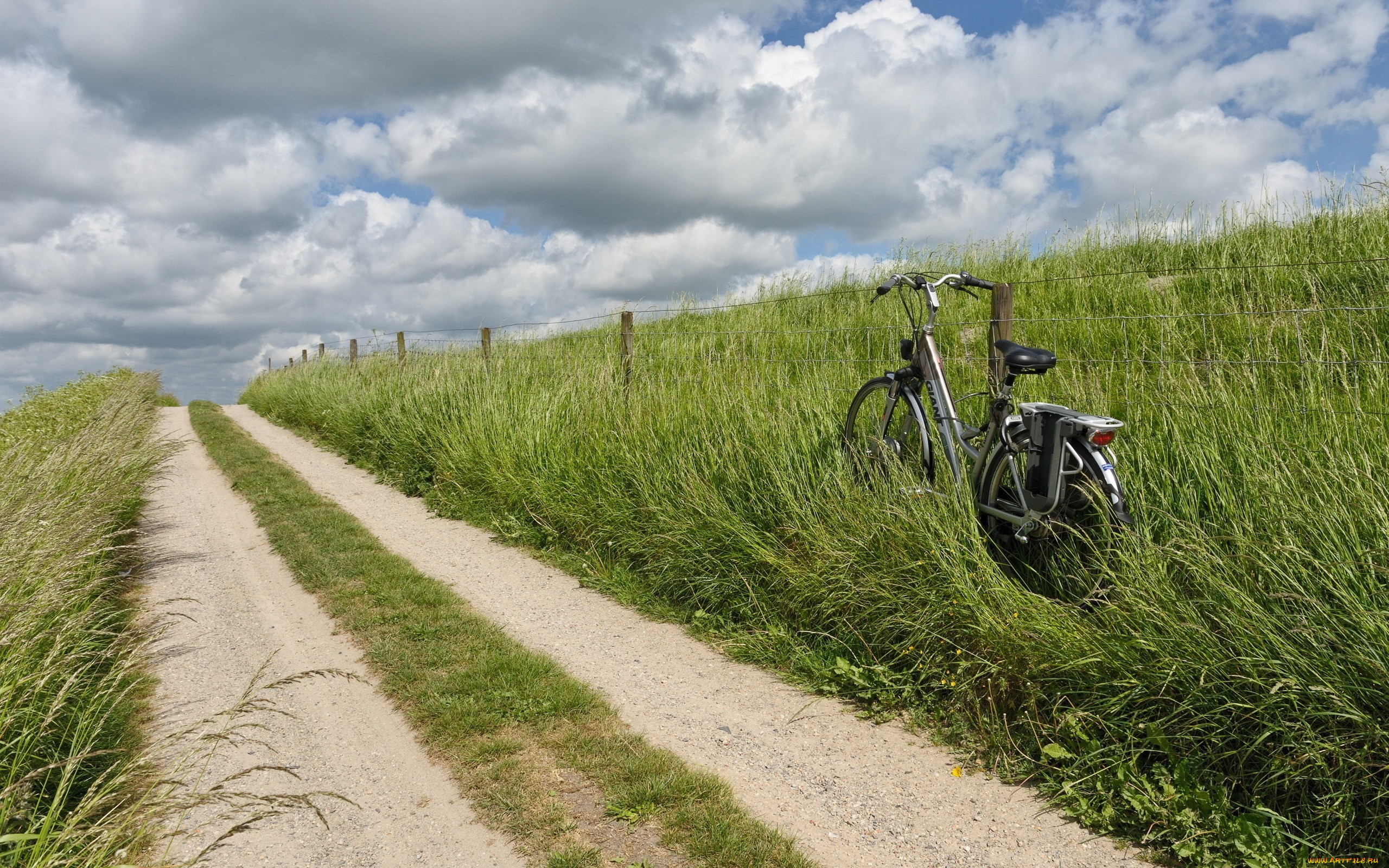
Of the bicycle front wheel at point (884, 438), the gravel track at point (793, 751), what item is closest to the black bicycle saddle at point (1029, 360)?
the bicycle front wheel at point (884, 438)

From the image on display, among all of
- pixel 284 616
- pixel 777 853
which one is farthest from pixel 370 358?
pixel 777 853

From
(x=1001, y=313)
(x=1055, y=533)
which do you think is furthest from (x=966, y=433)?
(x=1001, y=313)

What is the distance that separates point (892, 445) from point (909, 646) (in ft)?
4.96

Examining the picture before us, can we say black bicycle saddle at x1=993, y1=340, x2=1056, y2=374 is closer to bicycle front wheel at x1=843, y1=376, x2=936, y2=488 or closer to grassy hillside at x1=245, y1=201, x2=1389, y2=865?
grassy hillside at x1=245, y1=201, x2=1389, y2=865

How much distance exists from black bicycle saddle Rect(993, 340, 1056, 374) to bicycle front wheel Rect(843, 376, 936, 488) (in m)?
0.93

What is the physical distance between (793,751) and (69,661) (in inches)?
156

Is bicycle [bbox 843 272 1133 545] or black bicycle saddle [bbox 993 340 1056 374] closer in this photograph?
bicycle [bbox 843 272 1133 545]

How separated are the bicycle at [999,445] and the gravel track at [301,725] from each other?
9.81ft

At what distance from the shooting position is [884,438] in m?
5.53

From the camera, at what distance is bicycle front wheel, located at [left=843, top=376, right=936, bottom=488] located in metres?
5.14

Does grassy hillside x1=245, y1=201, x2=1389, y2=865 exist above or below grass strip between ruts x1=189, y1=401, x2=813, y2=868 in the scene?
above

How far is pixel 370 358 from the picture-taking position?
58.0 ft

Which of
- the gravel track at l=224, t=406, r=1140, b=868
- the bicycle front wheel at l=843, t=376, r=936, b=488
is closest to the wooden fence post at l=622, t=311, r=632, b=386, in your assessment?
the gravel track at l=224, t=406, r=1140, b=868

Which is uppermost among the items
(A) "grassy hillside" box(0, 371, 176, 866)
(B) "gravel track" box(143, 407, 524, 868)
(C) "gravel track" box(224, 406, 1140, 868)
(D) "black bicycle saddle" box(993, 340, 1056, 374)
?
(D) "black bicycle saddle" box(993, 340, 1056, 374)
